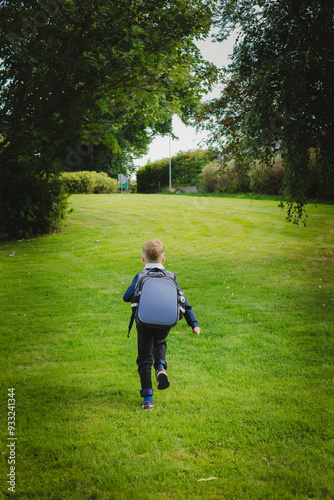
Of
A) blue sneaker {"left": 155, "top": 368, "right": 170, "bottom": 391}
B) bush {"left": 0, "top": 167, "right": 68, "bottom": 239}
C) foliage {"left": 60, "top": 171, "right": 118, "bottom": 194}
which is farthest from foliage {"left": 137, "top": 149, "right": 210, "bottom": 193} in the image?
blue sneaker {"left": 155, "top": 368, "right": 170, "bottom": 391}

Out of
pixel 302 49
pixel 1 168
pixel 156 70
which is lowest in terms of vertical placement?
pixel 1 168

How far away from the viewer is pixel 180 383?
4133 millimetres

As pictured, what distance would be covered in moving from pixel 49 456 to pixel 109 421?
0.61 m

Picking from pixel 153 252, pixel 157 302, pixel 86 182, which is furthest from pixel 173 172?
pixel 157 302

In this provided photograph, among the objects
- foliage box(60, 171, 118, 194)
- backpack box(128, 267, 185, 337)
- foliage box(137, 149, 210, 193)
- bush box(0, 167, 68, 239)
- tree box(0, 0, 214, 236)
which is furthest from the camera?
foliage box(137, 149, 210, 193)

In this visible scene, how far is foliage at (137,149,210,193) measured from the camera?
32.9 metres

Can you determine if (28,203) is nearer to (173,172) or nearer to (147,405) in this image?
(147,405)

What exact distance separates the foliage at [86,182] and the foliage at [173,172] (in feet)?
31.5

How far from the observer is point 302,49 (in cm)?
551

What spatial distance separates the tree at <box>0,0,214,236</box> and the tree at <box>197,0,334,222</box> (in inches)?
56.5

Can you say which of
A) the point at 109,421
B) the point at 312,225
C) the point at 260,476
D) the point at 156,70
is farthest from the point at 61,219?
the point at 260,476

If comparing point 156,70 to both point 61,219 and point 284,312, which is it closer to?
point 284,312

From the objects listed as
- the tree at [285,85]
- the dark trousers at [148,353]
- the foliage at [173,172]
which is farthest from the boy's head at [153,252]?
the foliage at [173,172]

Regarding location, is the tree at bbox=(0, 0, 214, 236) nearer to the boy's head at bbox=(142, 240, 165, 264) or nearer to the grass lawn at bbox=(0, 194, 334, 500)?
the grass lawn at bbox=(0, 194, 334, 500)
